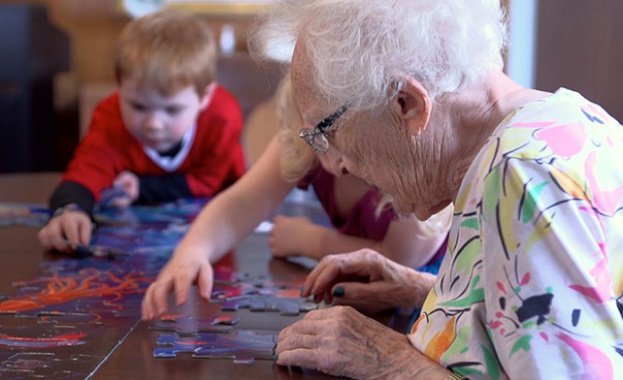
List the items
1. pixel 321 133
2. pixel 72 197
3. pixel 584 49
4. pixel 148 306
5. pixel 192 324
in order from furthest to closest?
pixel 584 49, pixel 72 197, pixel 148 306, pixel 192 324, pixel 321 133

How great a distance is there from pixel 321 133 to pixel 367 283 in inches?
15.1

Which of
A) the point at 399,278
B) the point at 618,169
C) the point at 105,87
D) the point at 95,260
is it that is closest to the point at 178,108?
the point at 95,260

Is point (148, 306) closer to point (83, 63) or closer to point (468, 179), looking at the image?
point (468, 179)

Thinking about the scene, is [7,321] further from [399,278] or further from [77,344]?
[399,278]

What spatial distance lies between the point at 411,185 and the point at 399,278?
0.32 m

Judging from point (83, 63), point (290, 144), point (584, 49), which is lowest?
point (83, 63)

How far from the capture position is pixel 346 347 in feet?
4.40

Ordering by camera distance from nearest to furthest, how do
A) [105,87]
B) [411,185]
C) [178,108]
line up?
[411,185], [178,108], [105,87]

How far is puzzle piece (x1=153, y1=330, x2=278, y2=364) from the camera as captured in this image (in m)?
1.41

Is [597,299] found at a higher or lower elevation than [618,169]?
lower

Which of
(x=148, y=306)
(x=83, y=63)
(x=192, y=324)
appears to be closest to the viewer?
(x=192, y=324)

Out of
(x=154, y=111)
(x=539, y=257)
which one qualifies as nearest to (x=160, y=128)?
(x=154, y=111)

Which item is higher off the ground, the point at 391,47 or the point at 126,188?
the point at 391,47

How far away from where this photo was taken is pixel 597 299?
110 cm
